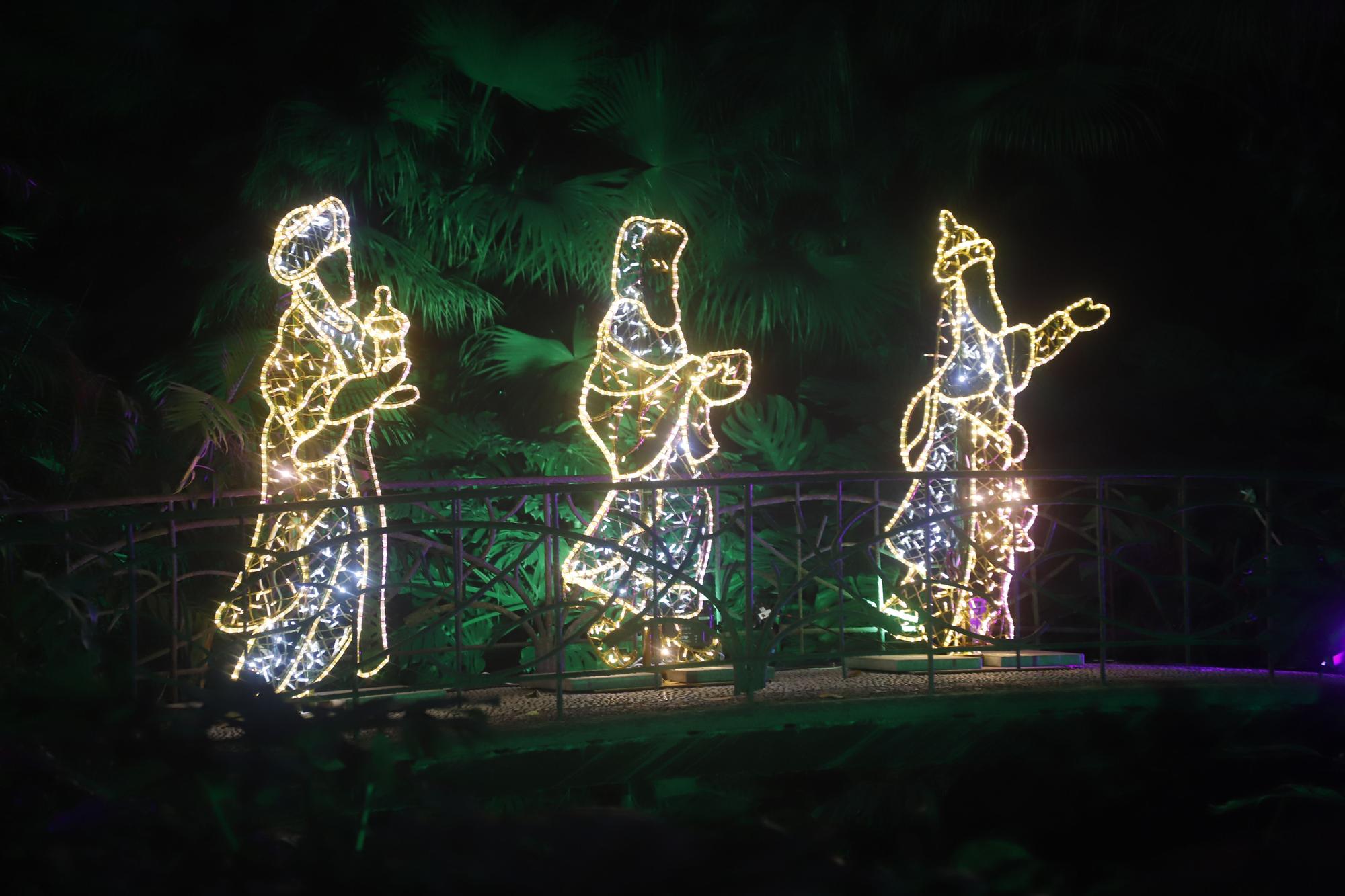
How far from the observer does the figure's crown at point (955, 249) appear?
23.6 ft

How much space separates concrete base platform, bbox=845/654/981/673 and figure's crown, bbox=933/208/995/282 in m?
2.08

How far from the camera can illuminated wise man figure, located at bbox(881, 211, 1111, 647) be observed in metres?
6.86

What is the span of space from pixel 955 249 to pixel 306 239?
3.48 meters

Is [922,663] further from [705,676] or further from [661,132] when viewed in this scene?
[661,132]

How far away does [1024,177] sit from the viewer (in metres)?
11.5

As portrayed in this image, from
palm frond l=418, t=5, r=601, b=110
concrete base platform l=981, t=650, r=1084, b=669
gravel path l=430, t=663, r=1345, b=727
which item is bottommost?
gravel path l=430, t=663, r=1345, b=727

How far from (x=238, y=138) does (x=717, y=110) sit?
376 centimetres

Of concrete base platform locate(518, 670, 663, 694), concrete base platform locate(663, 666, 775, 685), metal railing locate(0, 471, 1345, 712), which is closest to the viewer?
metal railing locate(0, 471, 1345, 712)

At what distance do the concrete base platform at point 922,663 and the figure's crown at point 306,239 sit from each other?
3369 millimetres

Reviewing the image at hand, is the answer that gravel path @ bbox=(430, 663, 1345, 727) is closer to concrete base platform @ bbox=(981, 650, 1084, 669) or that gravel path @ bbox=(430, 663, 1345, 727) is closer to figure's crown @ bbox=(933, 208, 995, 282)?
concrete base platform @ bbox=(981, 650, 1084, 669)

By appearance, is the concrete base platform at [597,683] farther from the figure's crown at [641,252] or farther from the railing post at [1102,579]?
the railing post at [1102,579]

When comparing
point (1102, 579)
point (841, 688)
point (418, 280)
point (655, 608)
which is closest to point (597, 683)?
point (655, 608)

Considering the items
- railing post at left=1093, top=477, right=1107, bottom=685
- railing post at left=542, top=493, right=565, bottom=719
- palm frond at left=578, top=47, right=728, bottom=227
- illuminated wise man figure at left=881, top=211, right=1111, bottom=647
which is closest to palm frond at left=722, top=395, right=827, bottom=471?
palm frond at left=578, top=47, right=728, bottom=227

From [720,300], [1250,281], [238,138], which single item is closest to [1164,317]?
[1250,281]
